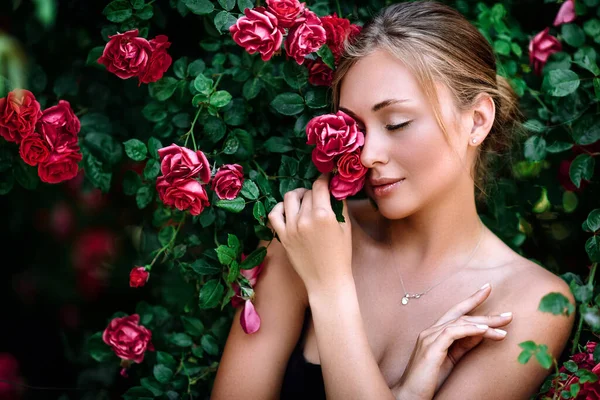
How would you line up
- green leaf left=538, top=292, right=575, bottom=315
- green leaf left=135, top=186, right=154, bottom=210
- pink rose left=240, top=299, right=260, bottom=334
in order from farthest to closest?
green leaf left=135, top=186, right=154, bottom=210
pink rose left=240, top=299, right=260, bottom=334
green leaf left=538, top=292, right=575, bottom=315

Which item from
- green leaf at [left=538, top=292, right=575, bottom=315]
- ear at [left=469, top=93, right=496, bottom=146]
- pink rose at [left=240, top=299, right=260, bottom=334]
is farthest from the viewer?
ear at [left=469, top=93, right=496, bottom=146]

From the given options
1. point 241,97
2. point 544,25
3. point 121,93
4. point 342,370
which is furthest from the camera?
point 544,25

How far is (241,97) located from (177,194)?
54 centimetres

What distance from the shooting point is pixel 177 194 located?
6.42ft

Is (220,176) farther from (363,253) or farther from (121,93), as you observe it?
(121,93)

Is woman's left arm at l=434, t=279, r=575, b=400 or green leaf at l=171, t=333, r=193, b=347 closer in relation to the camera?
woman's left arm at l=434, t=279, r=575, b=400

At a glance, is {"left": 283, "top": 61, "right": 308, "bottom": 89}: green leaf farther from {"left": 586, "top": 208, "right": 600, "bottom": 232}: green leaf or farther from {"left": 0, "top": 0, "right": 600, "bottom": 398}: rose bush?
{"left": 586, "top": 208, "right": 600, "bottom": 232}: green leaf

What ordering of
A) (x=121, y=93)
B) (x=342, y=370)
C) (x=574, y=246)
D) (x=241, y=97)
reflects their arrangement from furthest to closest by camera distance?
(x=574, y=246) → (x=121, y=93) → (x=241, y=97) → (x=342, y=370)

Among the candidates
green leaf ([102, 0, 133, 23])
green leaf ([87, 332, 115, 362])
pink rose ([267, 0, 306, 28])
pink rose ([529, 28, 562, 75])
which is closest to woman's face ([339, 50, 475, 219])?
pink rose ([267, 0, 306, 28])

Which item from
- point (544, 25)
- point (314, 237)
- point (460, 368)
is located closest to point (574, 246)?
point (544, 25)

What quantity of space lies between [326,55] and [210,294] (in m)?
0.85

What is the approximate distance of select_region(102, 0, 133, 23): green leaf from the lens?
215cm

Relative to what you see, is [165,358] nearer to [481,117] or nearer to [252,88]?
[252,88]

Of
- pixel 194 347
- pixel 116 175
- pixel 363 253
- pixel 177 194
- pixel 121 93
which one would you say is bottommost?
pixel 194 347
